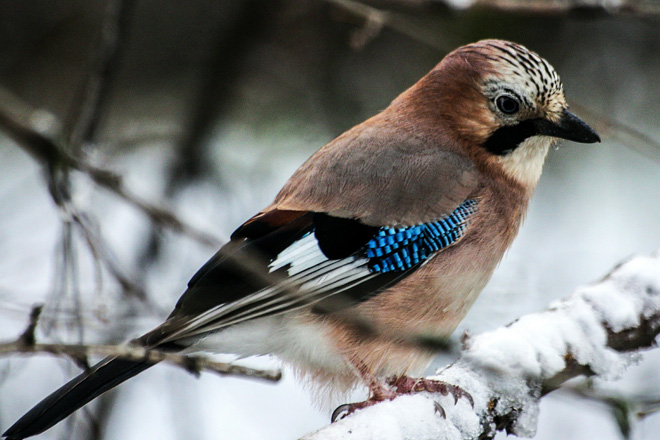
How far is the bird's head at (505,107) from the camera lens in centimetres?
321

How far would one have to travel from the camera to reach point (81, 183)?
2.93 meters

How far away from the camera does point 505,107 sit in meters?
3.25

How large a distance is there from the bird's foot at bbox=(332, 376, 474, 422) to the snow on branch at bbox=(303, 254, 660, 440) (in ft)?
0.09

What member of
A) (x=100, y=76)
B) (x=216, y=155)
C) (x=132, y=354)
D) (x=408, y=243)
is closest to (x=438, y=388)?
(x=408, y=243)

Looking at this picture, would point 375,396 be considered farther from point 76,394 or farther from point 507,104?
point 507,104

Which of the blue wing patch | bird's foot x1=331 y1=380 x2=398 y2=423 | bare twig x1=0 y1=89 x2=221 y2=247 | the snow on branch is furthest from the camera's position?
the blue wing patch

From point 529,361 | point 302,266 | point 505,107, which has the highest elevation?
point 505,107

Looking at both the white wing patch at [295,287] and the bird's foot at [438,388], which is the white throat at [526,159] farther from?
the bird's foot at [438,388]

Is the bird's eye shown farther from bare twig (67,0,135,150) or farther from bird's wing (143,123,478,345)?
bare twig (67,0,135,150)

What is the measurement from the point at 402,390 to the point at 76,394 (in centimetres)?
118

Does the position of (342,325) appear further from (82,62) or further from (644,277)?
(82,62)

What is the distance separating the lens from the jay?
105 inches

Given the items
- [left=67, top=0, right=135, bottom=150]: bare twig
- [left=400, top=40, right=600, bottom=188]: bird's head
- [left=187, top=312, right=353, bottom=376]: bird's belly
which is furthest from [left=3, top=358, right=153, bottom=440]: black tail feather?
[left=400, top=40, right=600, bottom=188]: bird's head

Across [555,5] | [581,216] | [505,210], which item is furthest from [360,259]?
[581,216]
